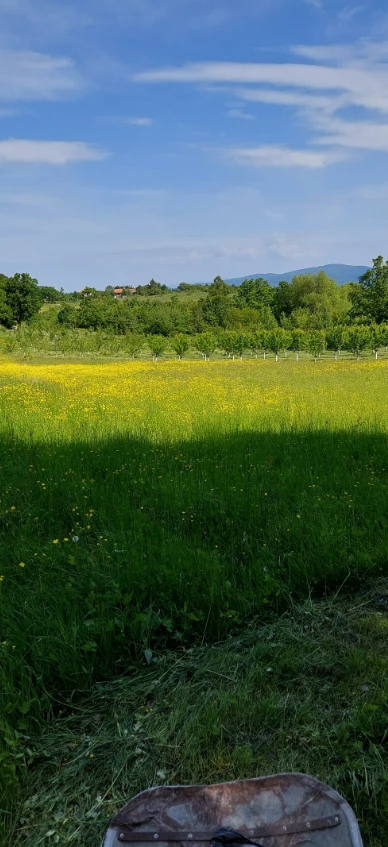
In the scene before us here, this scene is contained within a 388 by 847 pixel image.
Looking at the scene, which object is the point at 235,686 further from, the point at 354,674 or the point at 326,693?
the point at 354,674

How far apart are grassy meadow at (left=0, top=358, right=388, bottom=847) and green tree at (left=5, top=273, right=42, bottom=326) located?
68.6 meters

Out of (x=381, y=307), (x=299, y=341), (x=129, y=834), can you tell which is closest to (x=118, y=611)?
(x=129, y=834)

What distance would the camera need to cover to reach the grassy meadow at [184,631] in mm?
2510

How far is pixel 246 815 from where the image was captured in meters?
2.31

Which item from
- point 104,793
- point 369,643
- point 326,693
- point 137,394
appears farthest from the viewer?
point 137,394

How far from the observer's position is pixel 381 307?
200ft

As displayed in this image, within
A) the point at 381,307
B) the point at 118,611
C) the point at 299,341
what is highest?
the point at 381,307

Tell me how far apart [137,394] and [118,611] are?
468 inches

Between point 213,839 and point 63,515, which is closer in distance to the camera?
point 213,839

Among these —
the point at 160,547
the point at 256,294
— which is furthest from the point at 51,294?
the point at 160,547

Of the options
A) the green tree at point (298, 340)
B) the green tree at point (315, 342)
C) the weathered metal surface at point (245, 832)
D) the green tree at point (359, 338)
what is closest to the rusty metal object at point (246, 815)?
the weathered metal surface at point (245, 832)

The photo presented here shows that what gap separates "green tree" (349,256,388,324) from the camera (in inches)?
2410

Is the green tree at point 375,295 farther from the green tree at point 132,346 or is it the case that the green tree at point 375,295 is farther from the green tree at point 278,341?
the green tree at point 132,346

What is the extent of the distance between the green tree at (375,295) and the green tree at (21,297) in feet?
136
